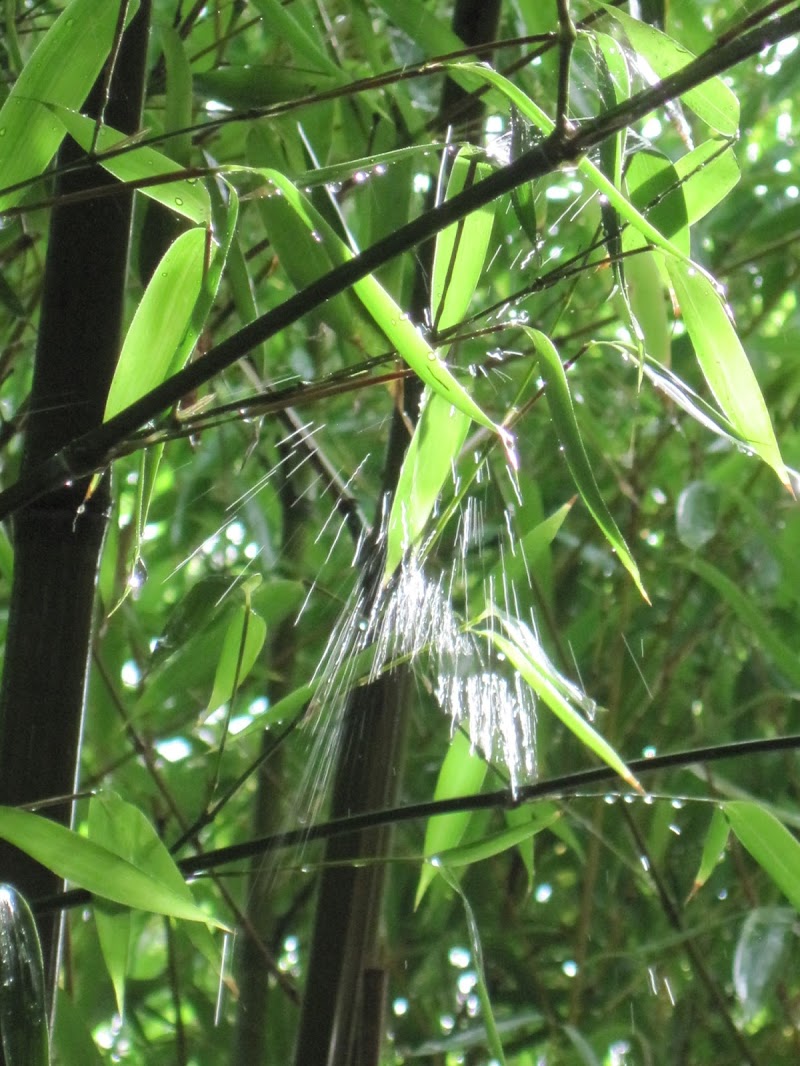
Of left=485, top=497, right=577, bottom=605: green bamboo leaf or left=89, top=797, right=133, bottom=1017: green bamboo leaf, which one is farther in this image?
left=485, top=497, right=577, bottom=605: green bamboo leaf

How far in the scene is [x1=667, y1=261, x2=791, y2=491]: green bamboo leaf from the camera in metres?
0.35

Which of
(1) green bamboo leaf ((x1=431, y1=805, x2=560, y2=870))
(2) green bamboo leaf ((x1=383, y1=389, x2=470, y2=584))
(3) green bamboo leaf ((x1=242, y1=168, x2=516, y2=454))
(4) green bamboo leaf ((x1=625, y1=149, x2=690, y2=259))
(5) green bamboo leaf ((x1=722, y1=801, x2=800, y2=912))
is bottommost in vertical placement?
(5) green bamboo leaf ((x1=722, y1=801, x2=800, y2=912))

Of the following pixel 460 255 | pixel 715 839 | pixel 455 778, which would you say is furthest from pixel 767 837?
pixel 460 255

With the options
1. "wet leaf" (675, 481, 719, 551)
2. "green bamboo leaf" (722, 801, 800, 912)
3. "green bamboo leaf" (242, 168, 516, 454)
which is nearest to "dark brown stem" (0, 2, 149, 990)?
"green bamboo leaf" (242, 168, 516, 454)

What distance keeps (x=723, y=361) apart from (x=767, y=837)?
0.20 metres

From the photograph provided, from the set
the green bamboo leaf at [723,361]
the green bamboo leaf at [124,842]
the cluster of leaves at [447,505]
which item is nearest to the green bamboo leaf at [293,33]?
the cluster of leaves at [447,505]

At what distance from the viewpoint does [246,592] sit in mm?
447

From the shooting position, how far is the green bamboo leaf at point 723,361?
13.9 inches

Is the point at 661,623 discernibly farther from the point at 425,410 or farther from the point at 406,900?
the point at 425,410

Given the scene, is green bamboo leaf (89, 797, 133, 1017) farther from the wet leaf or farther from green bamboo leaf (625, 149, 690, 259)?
the wet leaf

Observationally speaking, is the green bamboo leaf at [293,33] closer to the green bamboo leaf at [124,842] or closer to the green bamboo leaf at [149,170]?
the green bamboo leaf at [149,170]

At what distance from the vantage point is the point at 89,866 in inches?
15.0

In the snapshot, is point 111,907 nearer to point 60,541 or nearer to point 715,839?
point 60,541

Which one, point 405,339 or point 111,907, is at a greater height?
point 405,339
